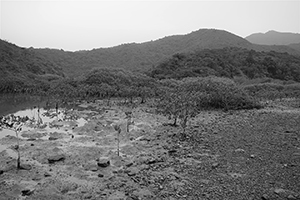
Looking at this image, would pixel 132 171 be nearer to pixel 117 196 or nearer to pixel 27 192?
pixel 117 196

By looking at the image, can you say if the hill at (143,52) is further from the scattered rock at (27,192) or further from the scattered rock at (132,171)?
the scattered rock at (27,192)

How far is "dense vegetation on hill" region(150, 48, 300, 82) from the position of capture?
1521 inches

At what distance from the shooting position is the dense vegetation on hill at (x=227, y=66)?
38.6 metres

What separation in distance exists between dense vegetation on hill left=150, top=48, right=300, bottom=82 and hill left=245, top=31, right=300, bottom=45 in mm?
77397

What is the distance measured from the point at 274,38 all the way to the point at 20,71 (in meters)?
128

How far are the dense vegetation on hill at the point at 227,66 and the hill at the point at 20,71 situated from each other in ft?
59.5

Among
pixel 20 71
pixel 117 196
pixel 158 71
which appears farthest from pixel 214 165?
pixel 20 71

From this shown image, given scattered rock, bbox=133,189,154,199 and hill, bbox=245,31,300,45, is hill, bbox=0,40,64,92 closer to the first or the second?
scattered rock, bbox=133,189,154,199

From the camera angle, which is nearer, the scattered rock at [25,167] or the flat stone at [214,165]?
the scattered rock at [25,167]

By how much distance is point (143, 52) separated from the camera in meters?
69.1

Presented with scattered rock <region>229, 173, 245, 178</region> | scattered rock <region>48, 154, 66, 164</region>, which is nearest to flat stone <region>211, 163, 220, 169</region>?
scattered rock <region>229, 173, 245, 178</region>

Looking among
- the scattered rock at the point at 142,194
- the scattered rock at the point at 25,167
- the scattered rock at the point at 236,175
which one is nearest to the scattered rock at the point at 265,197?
the scattered rock at the point at 236,175

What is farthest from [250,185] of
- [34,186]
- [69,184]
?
[34,186]

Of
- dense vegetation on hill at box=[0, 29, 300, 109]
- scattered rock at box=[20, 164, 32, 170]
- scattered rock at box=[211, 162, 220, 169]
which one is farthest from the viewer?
dense vegetation on hill at box=[0, 29, 300, 109]
